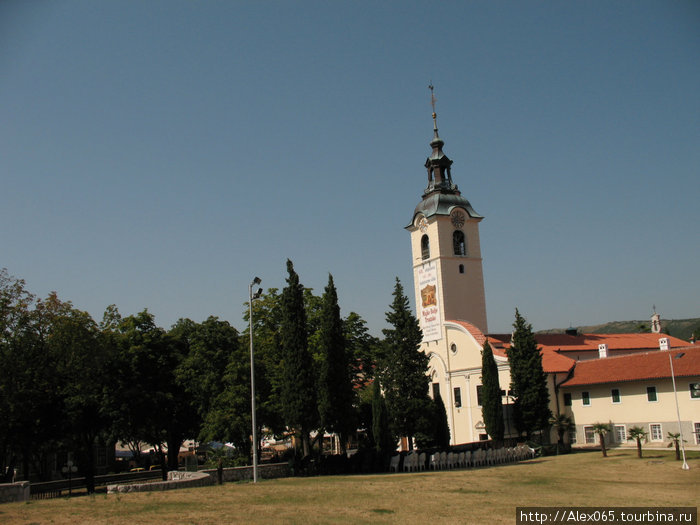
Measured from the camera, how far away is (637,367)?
42.0 metres

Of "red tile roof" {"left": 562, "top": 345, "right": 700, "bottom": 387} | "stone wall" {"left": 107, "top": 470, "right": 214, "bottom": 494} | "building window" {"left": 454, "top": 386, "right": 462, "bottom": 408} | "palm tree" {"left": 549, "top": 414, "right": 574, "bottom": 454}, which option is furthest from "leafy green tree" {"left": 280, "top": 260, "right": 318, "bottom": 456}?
"red tile roof" {"left": 562, "top": 345, "right": 700, "bottom": 387}

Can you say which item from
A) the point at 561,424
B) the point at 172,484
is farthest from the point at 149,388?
the point at 561,424

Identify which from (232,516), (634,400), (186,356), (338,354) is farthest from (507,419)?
(232,516)

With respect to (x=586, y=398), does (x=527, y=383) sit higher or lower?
higher

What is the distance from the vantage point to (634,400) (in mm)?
41531

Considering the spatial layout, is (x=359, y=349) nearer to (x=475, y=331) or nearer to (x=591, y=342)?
(x=475, y=331)

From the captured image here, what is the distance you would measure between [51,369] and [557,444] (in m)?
31.1

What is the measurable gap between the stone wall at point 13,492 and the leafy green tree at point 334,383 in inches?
591

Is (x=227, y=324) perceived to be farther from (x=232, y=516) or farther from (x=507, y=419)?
(x=232, y=516)

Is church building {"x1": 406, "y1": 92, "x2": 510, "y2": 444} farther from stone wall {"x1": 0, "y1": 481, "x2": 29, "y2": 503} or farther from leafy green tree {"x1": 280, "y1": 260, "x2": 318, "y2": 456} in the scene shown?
stone wall {"x1": 0, "y1": 481, "x2": 29, "y2": 503}

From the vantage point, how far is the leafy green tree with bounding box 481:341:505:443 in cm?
4212

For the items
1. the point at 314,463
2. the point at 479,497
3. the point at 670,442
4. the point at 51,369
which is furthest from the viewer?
the point at 670,442

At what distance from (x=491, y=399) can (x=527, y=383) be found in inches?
104

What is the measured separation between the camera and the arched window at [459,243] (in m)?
55.0
